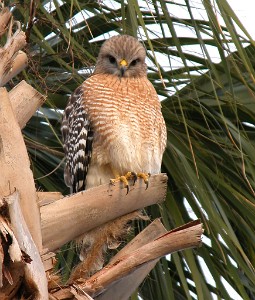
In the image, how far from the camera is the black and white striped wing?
421 centimetres

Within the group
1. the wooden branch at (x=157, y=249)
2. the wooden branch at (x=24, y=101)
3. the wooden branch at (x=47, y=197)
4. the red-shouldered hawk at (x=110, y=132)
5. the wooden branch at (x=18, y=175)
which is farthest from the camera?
the red-shouldered hawk at (x=110, y=132)

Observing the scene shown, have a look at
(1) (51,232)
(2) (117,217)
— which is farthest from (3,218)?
(2) (117,217)

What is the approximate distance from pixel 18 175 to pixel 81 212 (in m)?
0.32

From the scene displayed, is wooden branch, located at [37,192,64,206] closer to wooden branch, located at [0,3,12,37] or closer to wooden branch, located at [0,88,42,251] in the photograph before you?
wooden branch, located at [0,88,42,251]

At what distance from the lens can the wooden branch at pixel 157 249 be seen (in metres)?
2.76

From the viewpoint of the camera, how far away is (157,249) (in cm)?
281

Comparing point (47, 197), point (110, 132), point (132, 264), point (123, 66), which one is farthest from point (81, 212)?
point (123, 66)

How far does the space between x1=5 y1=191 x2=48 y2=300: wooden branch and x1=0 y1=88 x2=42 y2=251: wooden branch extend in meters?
0.09

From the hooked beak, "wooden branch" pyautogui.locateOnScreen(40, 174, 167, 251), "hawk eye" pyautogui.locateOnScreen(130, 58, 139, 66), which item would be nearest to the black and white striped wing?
the hooked beak

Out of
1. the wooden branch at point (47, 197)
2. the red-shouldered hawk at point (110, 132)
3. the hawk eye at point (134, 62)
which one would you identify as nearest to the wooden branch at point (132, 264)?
the wooden branch at point (47, 197)

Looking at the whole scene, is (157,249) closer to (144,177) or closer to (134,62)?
(144,177)

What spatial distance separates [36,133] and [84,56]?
698mm

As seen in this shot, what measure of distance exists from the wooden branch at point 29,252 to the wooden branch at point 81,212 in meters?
0.25

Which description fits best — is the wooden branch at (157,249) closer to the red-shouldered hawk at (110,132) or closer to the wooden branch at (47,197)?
the wooden branch at (47,197)
